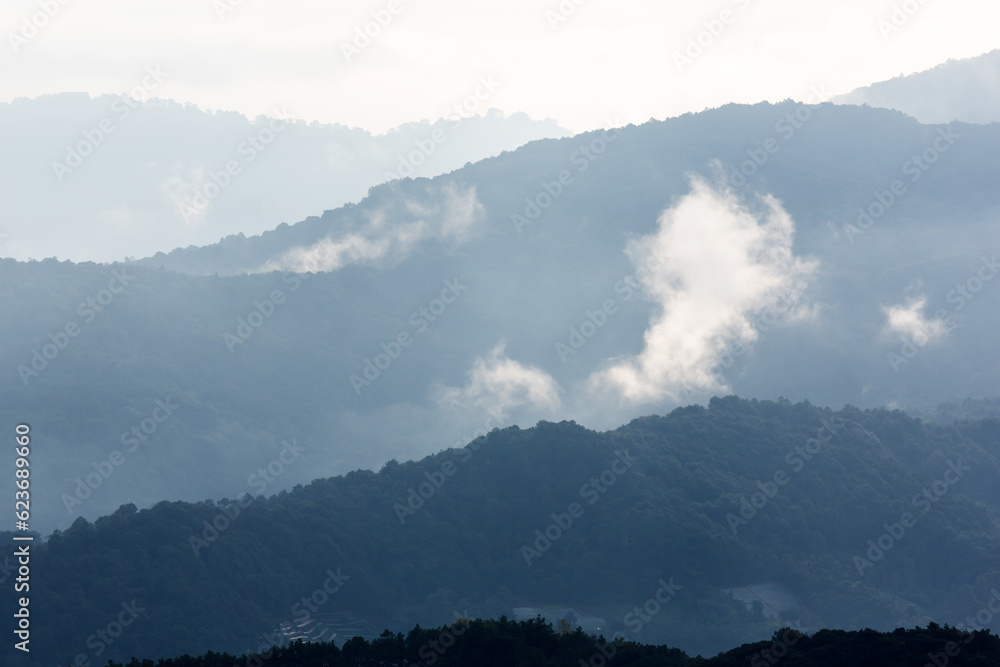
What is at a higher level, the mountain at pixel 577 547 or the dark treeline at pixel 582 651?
the mountain at pixel 577 547

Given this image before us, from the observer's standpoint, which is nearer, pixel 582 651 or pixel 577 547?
pixel 582 651

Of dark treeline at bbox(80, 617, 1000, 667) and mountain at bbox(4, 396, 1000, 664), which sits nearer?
dark treeline at bbox(80, 617, 1000, 667)

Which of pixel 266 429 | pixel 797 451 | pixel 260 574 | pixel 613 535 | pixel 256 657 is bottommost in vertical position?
pixel 256 657

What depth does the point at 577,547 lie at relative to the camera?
10306 cm

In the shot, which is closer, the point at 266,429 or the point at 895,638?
the point at 895,638

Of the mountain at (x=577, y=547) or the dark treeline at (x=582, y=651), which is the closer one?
the dark treeline at (x=582, y=651)

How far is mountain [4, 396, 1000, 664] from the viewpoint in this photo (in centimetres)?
8619

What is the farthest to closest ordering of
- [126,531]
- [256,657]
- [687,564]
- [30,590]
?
[687,564]
[126,531]
[30,590]
[256,657]

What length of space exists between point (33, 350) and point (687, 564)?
12980 centimetres

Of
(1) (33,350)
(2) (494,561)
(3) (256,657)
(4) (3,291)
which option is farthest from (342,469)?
(3) (256,657)

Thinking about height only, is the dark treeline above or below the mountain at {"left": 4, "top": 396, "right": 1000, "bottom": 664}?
below

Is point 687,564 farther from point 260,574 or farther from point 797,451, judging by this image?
point 260,574

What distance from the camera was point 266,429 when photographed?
192m

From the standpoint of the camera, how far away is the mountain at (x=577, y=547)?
8619cm
